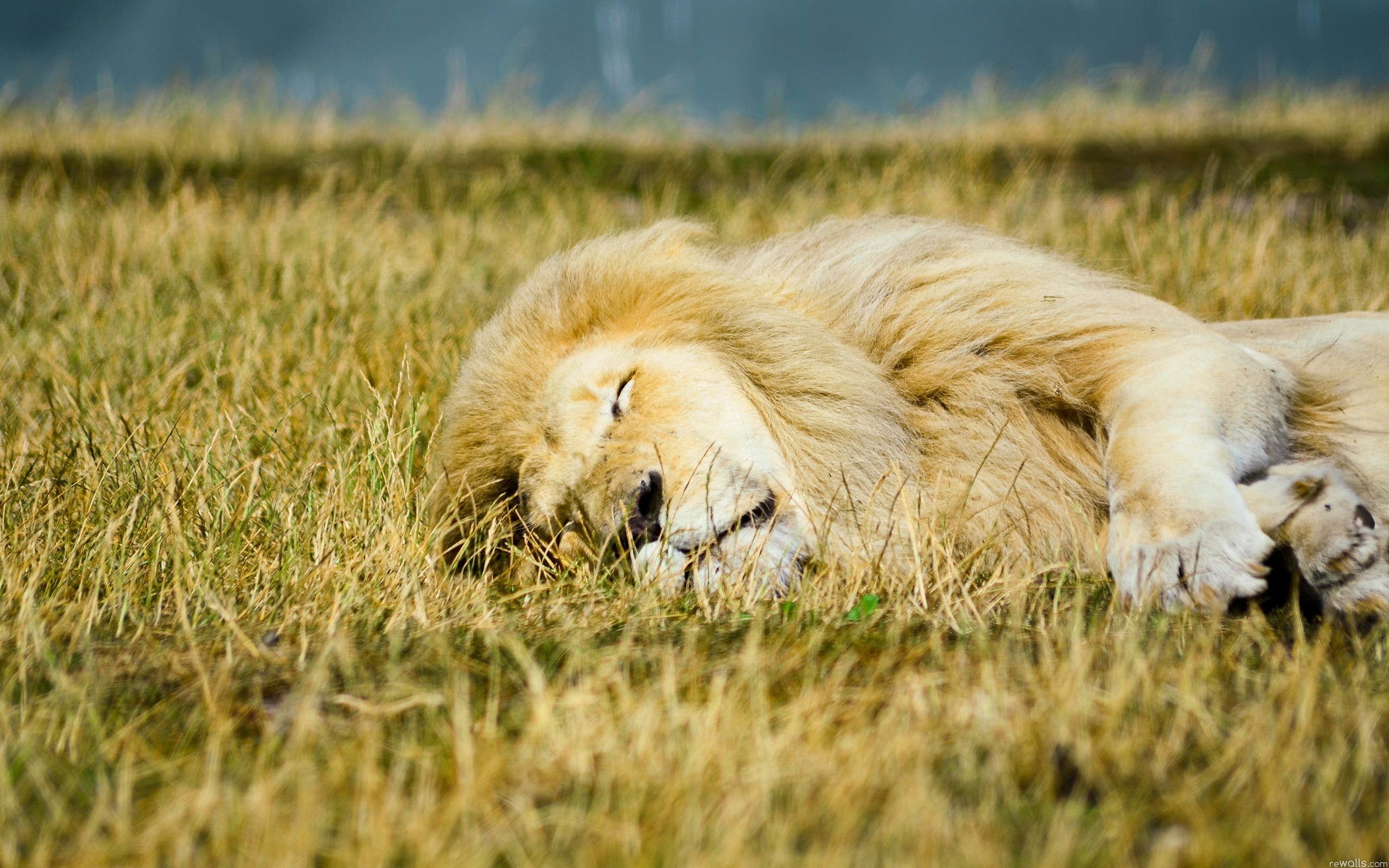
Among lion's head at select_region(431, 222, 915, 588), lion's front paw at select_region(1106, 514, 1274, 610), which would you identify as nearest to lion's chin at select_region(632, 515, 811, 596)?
lion's head at select_region(431, 222, 915, 588)

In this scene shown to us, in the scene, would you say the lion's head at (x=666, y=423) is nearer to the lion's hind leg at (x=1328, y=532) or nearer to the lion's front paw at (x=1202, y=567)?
the lion's front paw at (x=1202, y=567)

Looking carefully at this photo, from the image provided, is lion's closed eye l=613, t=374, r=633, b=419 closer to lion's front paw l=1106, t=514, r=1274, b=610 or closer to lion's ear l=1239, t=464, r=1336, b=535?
lion's front paw l=1106, t=514, r=1274, b=610

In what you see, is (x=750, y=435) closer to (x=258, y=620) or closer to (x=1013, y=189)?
(x=258, y=620)

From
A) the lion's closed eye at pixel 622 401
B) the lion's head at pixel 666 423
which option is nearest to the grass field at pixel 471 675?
the lion's head at pixel 666 423

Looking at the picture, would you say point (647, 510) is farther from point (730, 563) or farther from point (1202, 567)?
point (1202, 567)

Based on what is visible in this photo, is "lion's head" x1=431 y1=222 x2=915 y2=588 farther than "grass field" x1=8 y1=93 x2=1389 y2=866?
Yes

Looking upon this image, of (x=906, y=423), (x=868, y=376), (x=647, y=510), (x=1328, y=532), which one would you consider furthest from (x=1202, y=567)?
(x=647, y=510)

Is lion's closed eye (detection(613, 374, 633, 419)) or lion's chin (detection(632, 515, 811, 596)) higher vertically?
lion's closed eye (detection(613, 374, 633, 419))

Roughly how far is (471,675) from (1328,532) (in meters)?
1.68

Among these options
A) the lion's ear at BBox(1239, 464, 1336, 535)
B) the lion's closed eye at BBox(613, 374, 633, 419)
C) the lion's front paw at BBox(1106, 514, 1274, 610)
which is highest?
the lion's closed eye at BBox(613, 374, 633, 419)

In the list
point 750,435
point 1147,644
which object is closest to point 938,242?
point 750,435

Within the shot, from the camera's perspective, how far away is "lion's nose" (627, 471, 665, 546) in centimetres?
241

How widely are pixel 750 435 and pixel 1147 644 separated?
102cm

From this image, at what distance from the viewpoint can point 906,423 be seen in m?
2.72
